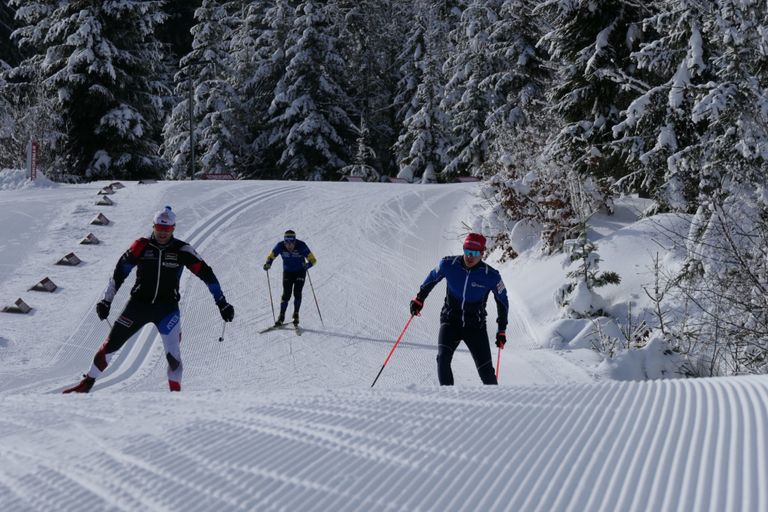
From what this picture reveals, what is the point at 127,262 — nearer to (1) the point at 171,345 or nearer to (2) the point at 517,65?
(1) the point at 171,345

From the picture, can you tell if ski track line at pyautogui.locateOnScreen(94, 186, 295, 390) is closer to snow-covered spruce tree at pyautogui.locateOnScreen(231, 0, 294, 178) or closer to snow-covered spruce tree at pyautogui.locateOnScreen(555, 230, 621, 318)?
snow-covered spruce tree at pyautogui.locateOnScreen(555, 230, 621, 318)

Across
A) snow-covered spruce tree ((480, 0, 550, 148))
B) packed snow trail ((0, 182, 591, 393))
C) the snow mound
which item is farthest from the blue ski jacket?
snow-covered spruce tree ((480, 0, 550, 148))

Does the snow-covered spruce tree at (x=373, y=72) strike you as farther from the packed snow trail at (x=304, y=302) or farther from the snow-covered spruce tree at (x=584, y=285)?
the snow-covered spruce tree at (x=584, y=285)

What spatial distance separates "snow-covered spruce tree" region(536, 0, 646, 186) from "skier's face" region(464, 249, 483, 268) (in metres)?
7.18

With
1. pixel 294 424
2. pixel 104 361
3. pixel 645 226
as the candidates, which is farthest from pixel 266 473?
pixel 645 226

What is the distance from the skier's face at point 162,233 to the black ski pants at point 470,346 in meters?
2.99

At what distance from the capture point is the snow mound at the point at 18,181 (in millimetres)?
20906

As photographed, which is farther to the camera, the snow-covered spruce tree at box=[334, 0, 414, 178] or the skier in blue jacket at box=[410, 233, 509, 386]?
the snow-covered spruce tree at box=[334, 0, 414, 178]

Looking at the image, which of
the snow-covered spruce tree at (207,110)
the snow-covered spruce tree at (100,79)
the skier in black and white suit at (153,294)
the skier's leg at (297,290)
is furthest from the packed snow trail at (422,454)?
the snow-covered spruce tree at (207,110)

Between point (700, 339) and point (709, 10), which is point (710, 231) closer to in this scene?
point (700, 339)

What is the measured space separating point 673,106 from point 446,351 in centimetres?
500

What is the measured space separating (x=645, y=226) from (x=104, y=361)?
9.00 m

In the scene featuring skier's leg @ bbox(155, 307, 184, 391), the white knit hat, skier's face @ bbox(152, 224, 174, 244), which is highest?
the white knit hat

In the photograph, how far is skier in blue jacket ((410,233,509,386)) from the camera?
7344 millimetres
